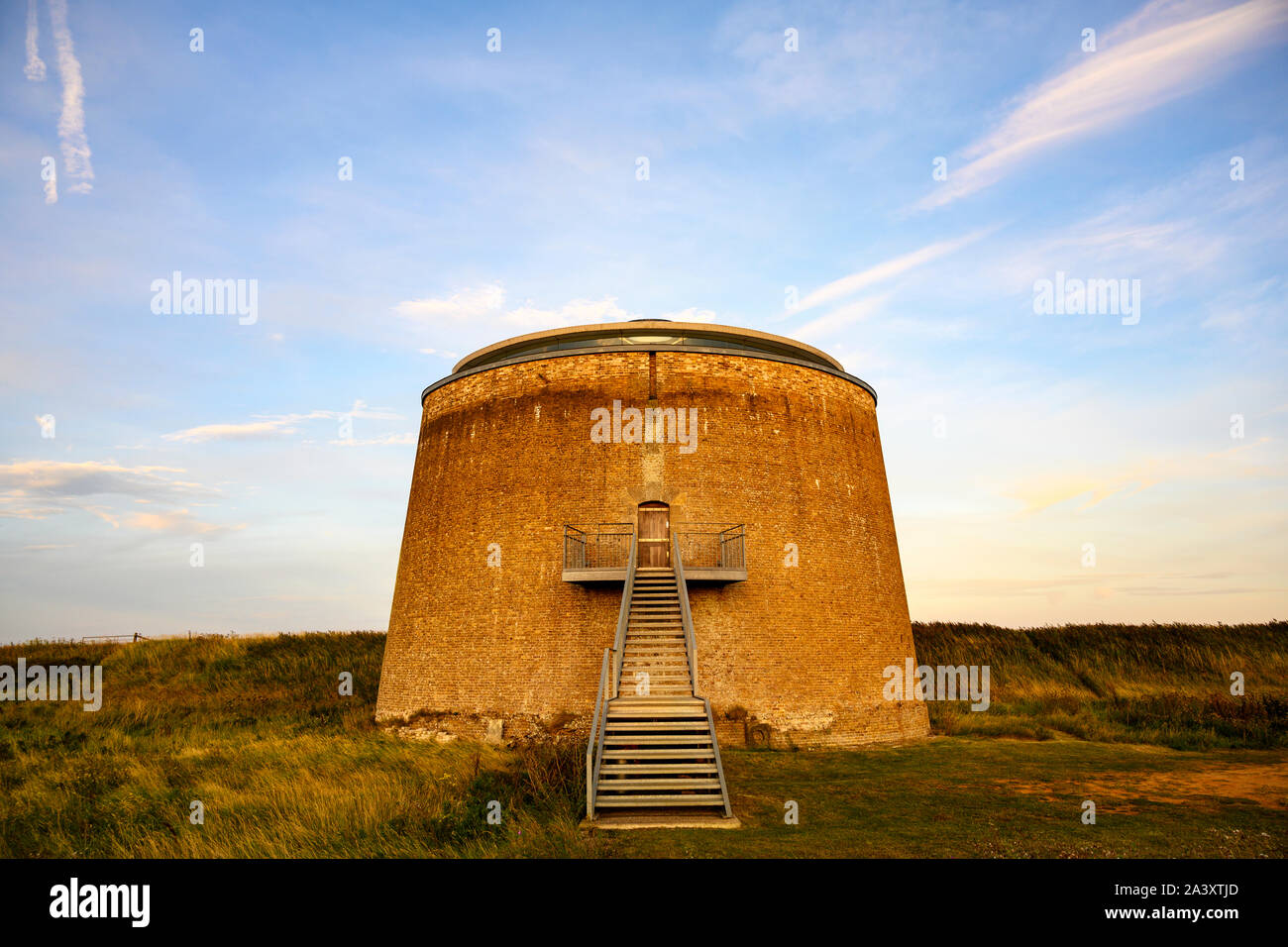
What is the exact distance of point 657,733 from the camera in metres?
12.2

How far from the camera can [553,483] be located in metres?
17.6

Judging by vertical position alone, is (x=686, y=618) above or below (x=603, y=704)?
above

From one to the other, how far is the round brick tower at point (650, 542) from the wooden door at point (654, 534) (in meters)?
0.04

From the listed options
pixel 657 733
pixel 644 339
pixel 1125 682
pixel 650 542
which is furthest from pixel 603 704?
pixel 1125 682

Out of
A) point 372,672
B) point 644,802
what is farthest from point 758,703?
point 372,672

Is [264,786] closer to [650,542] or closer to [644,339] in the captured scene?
[650,542]

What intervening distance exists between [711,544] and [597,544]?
2.35m

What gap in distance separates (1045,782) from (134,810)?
13973mm

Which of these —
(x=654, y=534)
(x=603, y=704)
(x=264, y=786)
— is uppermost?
(x=654, y=534)

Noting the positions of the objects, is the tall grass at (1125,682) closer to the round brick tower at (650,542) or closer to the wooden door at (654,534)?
Answer: the round brick tower at (650,542)

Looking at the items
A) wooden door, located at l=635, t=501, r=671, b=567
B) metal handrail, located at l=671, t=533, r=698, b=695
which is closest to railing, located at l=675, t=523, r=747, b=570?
wooden door, located at l=635, t=501, r=671, b=567

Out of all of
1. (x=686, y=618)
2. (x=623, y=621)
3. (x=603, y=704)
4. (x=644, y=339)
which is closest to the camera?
(x=603, y=704)

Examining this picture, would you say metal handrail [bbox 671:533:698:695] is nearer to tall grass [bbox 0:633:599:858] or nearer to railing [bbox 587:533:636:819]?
railing [bbox 587:533:636:819]
